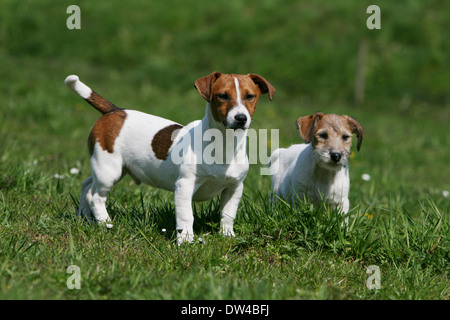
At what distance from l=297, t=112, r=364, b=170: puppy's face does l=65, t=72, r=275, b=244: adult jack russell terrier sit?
2.10 ft

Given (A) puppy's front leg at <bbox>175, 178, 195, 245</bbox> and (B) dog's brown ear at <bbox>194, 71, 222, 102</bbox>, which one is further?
(A) puppy's front leg at <bbox>175, 178, 195, 245</bbox>

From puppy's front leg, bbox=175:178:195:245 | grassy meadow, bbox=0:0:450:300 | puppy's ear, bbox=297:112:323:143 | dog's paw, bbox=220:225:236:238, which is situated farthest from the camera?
puppy's ear, bbox=297:112:323:143

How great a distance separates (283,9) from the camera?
1694 cm

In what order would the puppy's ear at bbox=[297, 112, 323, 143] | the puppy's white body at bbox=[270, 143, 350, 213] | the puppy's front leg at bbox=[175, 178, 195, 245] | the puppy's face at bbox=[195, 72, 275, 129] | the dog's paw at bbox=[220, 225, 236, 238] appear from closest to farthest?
the puppy's face at bbox=[195, 72, 275, 129], the puppy's front leg at bbox=[175, 178, 195, 245], the dog's paw at bbox=[220, 225, 236, 238], the puppy's ear at bbox=[297, 112, 323, 143], the puppy's white body at bbox=[270, 143, 350, 213]

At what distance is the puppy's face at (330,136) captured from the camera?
15.1 feet

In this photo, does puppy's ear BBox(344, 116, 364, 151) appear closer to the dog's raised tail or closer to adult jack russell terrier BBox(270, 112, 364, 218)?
adult jack russell terrier BBox(270, 112, 364, 218)

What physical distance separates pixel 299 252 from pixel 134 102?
762 cm

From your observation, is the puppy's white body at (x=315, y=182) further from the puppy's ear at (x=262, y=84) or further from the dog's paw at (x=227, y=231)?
the puppy's ear at (x=262, y=84)

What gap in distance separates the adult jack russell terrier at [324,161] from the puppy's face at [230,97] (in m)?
0.84

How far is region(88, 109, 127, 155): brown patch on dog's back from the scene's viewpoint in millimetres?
4629

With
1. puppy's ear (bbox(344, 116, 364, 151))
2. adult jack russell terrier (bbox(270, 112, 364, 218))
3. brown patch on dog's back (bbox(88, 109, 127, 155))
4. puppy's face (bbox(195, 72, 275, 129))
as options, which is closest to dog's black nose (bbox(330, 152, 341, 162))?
adult jack russell terrier (bbox(270, 112, 364, 218))

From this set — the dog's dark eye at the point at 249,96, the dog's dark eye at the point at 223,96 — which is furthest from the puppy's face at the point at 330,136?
the dog's dark eye at the point at 223,96

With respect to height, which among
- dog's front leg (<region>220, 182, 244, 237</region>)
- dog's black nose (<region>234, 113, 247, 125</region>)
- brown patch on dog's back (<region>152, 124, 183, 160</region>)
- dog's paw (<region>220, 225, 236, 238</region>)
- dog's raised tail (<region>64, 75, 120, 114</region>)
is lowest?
dog's paw (<region>220, 225, 236, 238</region>)

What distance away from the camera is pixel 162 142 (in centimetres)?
452
